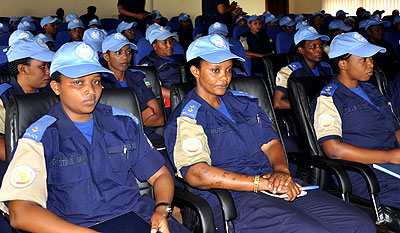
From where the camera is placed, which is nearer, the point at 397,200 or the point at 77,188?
the point at 77,188

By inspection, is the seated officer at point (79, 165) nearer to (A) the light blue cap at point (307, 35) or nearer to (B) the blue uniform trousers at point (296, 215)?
(B) the blue uniform trousers at point (296, 215)

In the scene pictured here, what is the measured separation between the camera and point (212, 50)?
211 centimetres

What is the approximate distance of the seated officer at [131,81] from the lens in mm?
2928

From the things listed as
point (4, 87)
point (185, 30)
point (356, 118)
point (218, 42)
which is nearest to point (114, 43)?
point (4, 87)

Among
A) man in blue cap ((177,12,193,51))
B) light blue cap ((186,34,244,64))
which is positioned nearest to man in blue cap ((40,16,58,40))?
man in blue cap ((177,12,193,51))

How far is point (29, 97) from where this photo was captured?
1.82 m

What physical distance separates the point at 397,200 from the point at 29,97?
1.73 m

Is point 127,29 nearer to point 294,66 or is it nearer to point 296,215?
point 294,66

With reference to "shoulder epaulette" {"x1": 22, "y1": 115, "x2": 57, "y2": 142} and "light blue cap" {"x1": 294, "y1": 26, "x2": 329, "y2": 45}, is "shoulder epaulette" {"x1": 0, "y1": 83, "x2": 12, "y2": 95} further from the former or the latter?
"light blue cap" {"x1": 294, "y1": 26, "x2": 329, "y2": 45}

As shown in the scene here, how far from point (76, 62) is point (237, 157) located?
838mm

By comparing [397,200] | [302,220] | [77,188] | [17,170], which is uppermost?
[17,170]

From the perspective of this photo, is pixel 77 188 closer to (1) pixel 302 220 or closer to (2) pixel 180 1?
(1) pixel 302 220

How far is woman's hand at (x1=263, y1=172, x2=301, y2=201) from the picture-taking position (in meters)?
1.89

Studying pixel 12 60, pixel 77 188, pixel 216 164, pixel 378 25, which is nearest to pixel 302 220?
pixel 216 164
